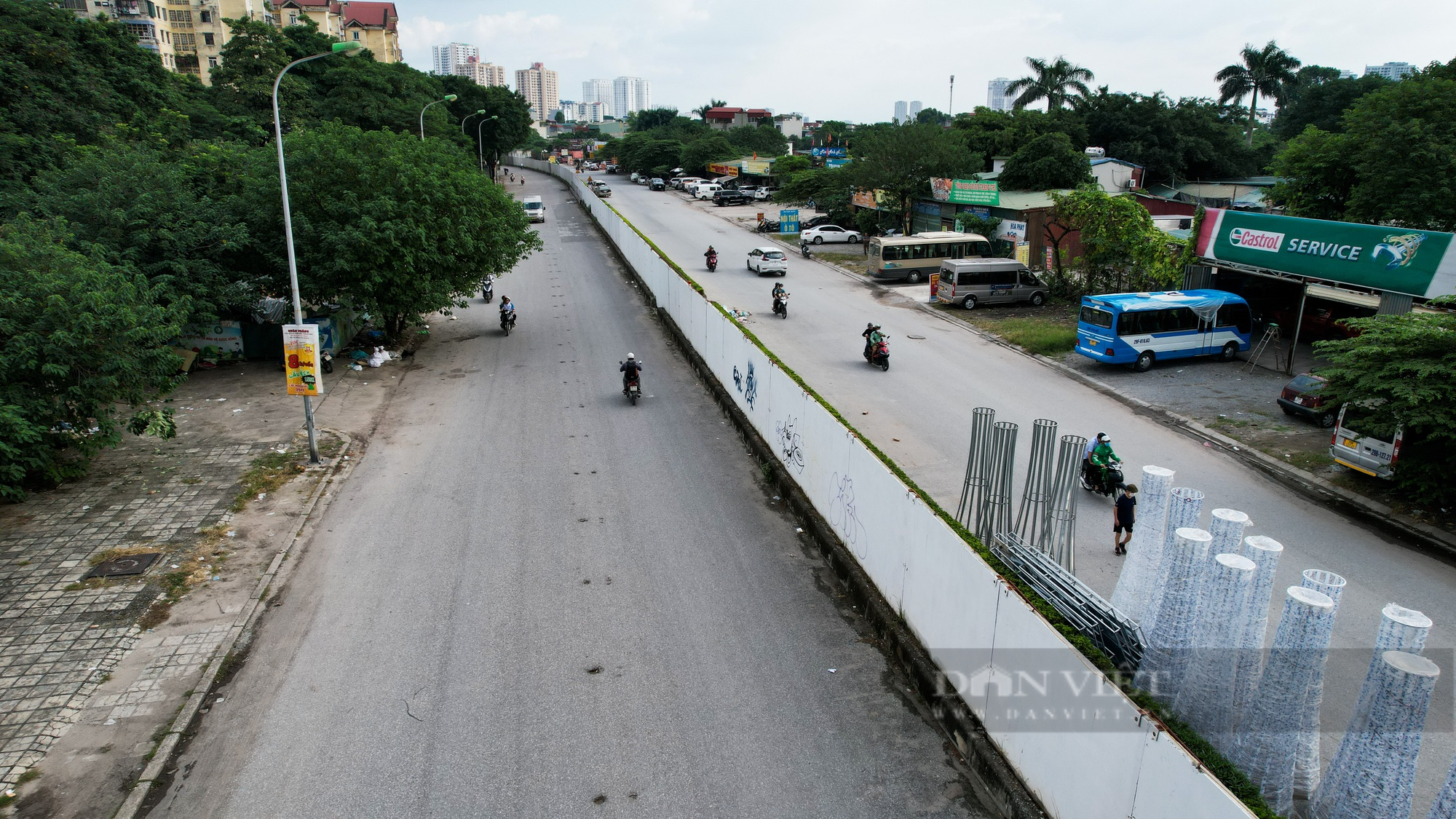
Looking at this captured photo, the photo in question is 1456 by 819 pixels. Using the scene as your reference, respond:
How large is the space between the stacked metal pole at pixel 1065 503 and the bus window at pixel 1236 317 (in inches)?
543

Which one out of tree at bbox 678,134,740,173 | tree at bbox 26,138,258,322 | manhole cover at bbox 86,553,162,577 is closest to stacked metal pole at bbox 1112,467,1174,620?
manhole cover at bbox 86,553,162,577

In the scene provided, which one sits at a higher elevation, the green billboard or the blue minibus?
the green billboard

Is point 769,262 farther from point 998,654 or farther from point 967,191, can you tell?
point 998,654

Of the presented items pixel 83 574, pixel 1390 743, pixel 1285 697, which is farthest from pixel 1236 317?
pixel 83 574

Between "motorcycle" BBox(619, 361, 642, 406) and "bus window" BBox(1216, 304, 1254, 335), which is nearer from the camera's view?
"motorcycle" BBox(619, 361, 642, 406)

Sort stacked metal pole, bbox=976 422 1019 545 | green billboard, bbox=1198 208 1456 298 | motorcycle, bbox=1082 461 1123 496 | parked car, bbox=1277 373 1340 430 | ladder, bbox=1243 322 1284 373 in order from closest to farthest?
stacked metal pole, bbox=976 422 1019 545 < motorcycle, bbox=1082 461 1123 496 < parked car, bbox=1277 373 1340 430 < green billboard, bbox=1198 208 1456 298 < ladder, bbox=1243 322 1284 373

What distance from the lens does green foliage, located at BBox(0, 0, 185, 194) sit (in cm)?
2902

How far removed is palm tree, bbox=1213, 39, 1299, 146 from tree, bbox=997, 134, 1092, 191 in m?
45.7

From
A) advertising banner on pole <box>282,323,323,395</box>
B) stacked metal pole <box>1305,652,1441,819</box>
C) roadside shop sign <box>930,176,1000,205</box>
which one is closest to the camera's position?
stacked metal pole <box>1305,652,1441,819</box>

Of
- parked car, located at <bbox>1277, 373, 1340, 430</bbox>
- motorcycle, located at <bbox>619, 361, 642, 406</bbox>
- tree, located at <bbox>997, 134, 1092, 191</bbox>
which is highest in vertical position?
tree, located at <bbox>997, 134, 1092, 191</bbox>

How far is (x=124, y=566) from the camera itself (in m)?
11.6

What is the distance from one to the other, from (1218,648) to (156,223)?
74.0 feet

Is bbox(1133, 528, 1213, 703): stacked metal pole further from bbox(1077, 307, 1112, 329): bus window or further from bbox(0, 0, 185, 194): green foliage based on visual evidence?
bbox(0, 0, 185, 194): green foliage

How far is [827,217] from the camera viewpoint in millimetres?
50562
